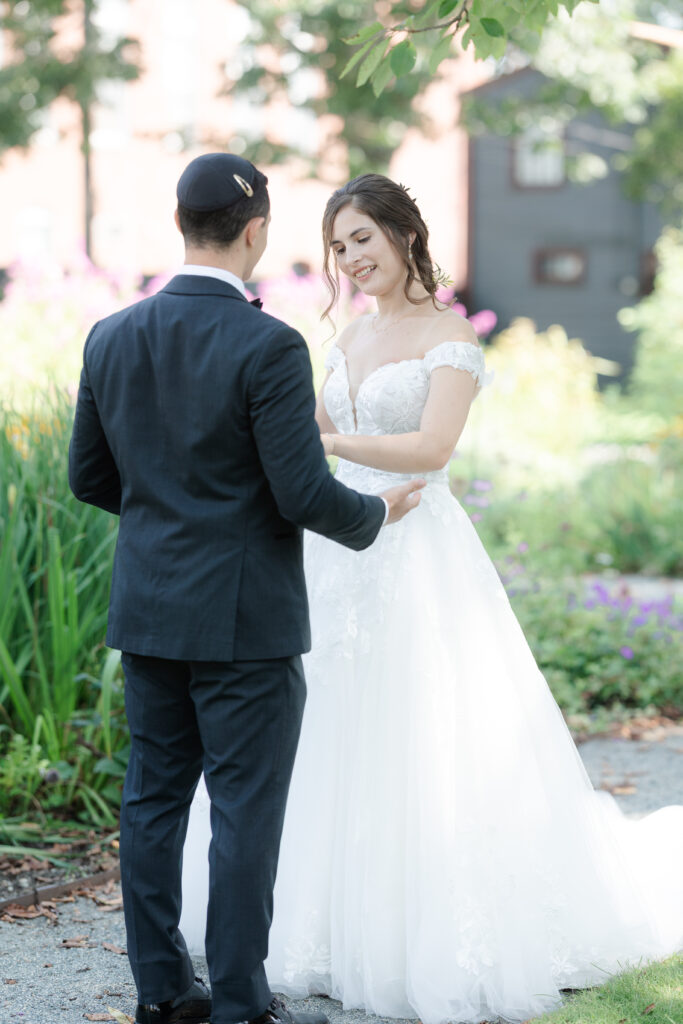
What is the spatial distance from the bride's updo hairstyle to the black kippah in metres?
0.90

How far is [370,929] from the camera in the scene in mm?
2975

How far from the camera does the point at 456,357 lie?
3.21 m

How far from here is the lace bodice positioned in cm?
324

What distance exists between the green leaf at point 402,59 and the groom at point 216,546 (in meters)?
1.16

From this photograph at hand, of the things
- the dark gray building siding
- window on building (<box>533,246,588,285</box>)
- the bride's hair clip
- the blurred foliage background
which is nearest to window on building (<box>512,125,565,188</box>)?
the dark gray building siding

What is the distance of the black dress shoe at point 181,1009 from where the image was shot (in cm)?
274

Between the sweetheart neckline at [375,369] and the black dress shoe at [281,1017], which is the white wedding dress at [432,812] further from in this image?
the black dress shoe at [281,1017]

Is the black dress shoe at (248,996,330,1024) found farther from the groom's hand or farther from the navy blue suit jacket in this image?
the groom's hand

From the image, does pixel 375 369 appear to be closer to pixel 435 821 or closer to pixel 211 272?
pixel 211 272

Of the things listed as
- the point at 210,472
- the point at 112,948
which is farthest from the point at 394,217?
the point at 112,948

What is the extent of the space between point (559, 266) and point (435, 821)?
26.4m

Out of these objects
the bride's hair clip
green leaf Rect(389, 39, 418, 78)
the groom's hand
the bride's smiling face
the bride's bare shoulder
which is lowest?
the groom's hand

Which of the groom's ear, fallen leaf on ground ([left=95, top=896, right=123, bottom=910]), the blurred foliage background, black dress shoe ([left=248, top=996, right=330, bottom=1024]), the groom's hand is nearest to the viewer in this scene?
the groom's ear

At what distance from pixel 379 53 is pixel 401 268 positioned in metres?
0.78
